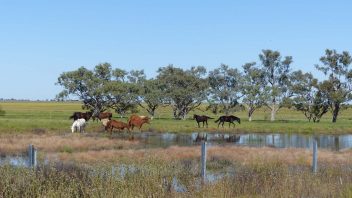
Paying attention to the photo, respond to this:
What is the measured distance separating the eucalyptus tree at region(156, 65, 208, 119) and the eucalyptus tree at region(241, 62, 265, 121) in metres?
7.02

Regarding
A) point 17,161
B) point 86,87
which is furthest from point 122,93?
point 17,161

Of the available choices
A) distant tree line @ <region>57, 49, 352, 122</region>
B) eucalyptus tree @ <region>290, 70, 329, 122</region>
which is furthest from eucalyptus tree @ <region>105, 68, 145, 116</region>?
eucalyptus tree @ <region>290, 70, 329, 122</region>

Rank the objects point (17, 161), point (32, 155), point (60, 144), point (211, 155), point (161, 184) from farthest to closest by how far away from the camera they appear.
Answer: point (60, 144) → point (211, 155) → point (17, 161) → point (32, 155) → point (161, 184)

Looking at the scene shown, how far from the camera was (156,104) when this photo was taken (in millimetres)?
78250

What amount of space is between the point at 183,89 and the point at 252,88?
11678 millimetres

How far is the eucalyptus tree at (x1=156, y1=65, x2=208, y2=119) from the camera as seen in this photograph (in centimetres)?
7862

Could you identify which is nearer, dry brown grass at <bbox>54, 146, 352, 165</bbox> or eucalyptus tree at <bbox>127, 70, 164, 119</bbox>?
dry brown grass at <bbox>54, 146, 352, 165</bbox>

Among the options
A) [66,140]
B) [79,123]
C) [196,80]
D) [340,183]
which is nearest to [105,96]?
[196,80]

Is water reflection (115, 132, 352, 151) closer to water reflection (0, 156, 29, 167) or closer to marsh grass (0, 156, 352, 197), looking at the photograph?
water reflection (0, 156, 29, 167)

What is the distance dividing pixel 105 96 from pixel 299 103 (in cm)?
3116

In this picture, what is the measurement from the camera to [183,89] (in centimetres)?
7869

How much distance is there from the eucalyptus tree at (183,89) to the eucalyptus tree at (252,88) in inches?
276

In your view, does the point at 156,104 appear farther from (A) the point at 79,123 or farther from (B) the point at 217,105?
(A) the point at 79,123

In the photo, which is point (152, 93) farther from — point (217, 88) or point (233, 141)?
point (233, 141)
